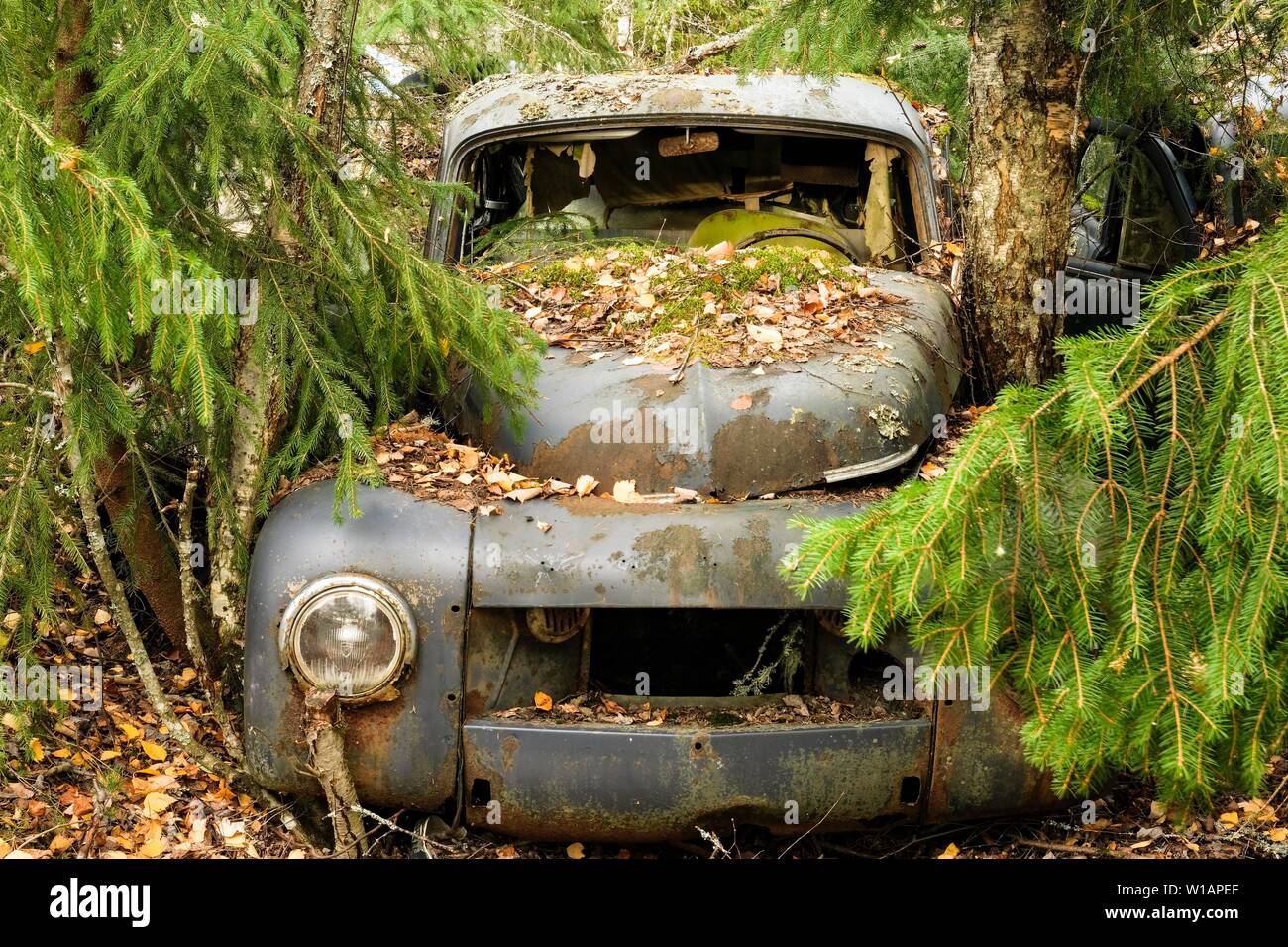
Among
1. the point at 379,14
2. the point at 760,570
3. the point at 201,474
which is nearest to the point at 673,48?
the point at 379,14

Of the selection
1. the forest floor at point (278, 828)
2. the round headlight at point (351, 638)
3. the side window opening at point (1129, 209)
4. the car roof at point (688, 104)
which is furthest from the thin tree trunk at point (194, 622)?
the side window opening at point (1129, 209)

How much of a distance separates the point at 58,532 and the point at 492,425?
129 centimetres

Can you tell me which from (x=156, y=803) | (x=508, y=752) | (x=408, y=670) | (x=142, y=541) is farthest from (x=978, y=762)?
(x=142, y=541)

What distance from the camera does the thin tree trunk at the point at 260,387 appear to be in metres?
3.35

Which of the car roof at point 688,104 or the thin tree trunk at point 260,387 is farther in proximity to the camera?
the car roof at point 688,104

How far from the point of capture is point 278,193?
3320 millimetres

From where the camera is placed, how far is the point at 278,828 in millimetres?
3258

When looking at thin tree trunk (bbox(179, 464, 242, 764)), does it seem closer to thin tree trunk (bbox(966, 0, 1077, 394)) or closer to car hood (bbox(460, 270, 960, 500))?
car hood (bbox(460, 270, 960, 500))

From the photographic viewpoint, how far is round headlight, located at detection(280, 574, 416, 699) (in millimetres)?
2752

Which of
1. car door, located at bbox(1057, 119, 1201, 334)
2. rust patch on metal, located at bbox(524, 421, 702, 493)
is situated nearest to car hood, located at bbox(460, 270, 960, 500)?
rust patch on metal, located at bbox(524, 421, 702, 493)

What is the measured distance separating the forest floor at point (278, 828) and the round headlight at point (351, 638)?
1.55 ft

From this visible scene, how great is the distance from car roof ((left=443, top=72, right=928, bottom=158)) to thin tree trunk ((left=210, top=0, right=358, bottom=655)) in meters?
1.01

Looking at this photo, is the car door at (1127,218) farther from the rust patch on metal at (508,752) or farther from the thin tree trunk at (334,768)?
the thin tree trunk at (334,768)
